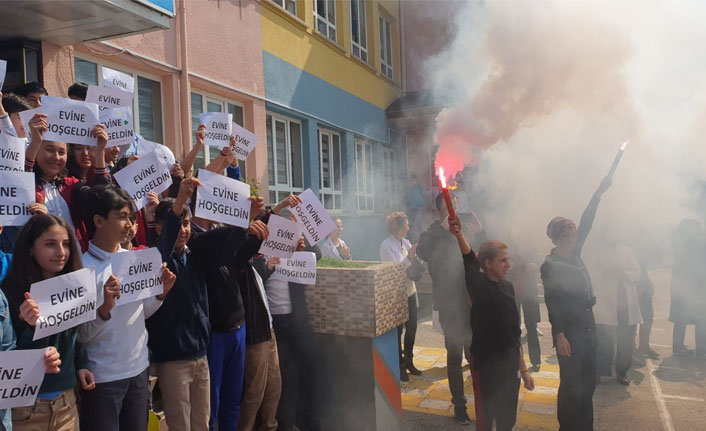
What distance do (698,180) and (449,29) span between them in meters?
8.86

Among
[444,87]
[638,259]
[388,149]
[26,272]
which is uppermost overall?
[444,87]

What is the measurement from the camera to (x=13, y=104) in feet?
11.5

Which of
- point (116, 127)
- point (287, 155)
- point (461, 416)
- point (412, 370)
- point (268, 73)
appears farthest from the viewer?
point (287, 155)

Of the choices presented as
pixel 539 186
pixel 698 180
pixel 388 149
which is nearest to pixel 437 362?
pixel 539 186

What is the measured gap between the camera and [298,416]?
482cm

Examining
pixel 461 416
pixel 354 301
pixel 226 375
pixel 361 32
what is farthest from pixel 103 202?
pixel 361 32

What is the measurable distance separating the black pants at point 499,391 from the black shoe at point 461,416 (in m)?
1.05

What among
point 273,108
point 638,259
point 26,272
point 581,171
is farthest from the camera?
point 273,108

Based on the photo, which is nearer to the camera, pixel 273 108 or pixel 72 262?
pixel 72 262

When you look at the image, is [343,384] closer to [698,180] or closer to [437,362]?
[437,362]

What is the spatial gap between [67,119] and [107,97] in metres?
0.75

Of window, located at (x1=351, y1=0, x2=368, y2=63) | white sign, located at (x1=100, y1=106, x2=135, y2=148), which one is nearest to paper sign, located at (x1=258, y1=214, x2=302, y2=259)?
white sign, located at (x1=100, y1=106, x2=135, y2=148)

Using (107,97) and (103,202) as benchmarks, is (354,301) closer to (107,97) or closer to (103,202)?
(103,202)

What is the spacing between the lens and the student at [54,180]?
3160 millimetres
